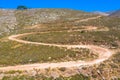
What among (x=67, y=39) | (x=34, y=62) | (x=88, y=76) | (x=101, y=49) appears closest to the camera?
(x=88, y=76)

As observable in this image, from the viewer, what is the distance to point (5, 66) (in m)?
53.2

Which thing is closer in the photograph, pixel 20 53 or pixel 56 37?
pixel 20 53

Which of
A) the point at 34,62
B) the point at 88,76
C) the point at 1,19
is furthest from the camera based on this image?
the point at 1,19

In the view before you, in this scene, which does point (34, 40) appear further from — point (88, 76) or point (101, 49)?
point (88, 76)

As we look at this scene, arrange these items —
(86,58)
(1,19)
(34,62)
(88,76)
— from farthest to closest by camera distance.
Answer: (1,19), (86,58), (34,62), (88,76)

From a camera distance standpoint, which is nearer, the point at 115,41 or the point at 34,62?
the point at 34,62

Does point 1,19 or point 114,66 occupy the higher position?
point 1,19

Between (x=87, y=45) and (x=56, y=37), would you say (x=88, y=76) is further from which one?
(x=56, y=37)

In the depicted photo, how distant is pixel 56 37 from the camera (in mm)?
78750

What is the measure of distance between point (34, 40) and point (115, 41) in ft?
65.1

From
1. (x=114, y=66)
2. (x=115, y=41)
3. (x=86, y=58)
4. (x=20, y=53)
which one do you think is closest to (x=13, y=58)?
(x=20, y=53)

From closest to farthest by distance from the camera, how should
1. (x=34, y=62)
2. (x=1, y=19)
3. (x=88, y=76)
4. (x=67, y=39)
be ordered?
(x=88, y=76)
(x=34, y=62)
(x=67, y=39)
(x=1, y=19)

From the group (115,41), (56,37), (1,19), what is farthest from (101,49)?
(1,19)

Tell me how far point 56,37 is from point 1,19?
168 feet
